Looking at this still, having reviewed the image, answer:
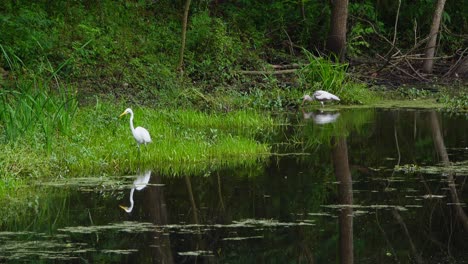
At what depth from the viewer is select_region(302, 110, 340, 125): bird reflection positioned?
18172 mm

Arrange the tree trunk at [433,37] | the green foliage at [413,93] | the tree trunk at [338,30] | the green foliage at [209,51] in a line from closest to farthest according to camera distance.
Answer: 1. the green foliage at [209,51]
2. the green foliage at [413,93]
3. the tree trunk at [338,30]
4. the tree trunk at [433,37]

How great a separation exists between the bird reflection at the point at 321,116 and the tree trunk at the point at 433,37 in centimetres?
512

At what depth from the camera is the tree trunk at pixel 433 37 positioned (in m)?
23.7

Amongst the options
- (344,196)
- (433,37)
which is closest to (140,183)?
(344,196)

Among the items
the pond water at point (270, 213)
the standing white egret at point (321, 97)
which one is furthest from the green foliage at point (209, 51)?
the pond water at point (270, 213)

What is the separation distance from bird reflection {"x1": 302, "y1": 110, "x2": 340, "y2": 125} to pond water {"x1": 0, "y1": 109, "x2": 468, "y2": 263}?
133 inches

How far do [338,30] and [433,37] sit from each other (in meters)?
2.59

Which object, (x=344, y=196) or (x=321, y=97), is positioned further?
(x=321, y=97)

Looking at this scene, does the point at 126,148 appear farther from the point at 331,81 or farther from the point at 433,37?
the point at 433,37

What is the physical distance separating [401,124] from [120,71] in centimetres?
577

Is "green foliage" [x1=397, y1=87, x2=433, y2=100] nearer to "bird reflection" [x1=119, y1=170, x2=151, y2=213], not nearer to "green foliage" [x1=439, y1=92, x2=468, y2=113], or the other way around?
"green foliage" [x1=439, y1=92, x2=468, y2=113]

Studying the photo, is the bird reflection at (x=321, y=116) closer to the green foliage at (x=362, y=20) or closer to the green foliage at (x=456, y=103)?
the green foliage at (x=456, y=103)

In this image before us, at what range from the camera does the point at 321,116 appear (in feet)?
62.5

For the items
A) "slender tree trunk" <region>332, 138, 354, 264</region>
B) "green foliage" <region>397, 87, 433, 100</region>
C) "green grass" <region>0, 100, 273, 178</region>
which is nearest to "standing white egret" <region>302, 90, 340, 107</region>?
"green foliage" <region>397, 87, 433, 100</region>
